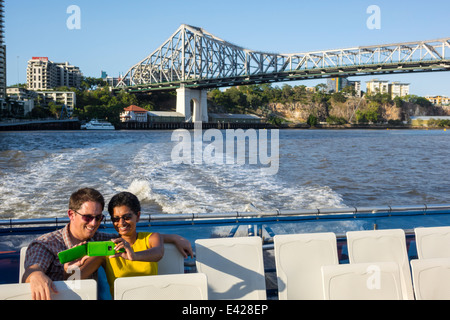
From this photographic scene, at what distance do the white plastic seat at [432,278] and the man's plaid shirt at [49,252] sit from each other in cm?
139

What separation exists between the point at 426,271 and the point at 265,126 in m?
63.1

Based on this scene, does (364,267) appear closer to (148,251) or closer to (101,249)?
(148,251)

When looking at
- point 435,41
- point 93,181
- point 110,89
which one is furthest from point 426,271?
point 110,89

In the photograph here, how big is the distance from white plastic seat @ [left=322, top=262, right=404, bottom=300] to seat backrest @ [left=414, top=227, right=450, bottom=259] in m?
0.49

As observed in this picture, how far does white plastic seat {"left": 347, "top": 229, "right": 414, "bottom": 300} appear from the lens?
2195 mm

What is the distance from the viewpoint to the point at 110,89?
200ft

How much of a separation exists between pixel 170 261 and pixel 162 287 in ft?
1.37

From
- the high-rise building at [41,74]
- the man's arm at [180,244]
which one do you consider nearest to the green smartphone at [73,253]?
the man's arm at [180,244]

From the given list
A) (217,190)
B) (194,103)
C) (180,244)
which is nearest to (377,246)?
(180,244)

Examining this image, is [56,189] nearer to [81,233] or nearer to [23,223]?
[23,223]

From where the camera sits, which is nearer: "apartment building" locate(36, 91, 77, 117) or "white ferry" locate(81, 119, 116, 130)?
"white ferry" locate(81, 119, 116, 130)

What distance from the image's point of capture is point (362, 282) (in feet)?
6.02
